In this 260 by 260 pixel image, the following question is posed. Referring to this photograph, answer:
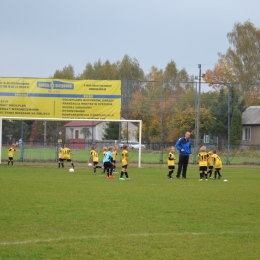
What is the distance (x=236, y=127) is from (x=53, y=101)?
1957cm

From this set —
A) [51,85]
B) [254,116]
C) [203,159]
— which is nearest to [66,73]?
[254,116]

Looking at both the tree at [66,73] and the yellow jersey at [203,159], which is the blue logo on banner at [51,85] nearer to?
the yellow jersey at [203,159]

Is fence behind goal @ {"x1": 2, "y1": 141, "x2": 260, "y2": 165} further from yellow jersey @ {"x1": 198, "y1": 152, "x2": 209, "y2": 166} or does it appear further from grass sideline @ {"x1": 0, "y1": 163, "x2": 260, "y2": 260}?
grass sideline @ {"x1": 0, "y1": 163, "x2": 260, "y2": 260}

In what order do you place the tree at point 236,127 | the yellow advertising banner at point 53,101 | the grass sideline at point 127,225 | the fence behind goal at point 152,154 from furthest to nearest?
the tree at point 236,127 → the fence behind goal at point 152,154 → the yellow advertising banner at point 53,101 → the grass sideline at point 127,225

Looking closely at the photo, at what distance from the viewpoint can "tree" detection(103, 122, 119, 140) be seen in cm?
4891

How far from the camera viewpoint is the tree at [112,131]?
4891cm

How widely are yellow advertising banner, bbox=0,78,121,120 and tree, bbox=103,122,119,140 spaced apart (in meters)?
12.7

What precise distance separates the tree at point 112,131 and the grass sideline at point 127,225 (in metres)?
32.2

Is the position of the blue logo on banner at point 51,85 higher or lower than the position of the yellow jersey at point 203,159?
higher

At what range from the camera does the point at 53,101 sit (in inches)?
1416

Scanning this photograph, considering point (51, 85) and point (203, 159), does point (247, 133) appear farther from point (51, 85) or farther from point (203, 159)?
point (203, 159)

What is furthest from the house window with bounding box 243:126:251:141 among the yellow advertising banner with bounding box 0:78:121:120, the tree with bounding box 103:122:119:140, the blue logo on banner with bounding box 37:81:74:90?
the blue logo on banner with bounding box 37:81:74:90

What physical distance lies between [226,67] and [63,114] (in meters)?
40.1

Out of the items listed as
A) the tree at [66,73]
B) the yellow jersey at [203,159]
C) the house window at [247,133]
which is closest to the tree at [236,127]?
the house window at [247,133]
